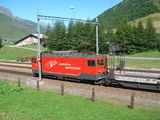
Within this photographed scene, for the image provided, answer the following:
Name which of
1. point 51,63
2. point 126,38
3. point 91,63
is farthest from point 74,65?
point 126,38

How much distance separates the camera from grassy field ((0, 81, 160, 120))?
36.9ft

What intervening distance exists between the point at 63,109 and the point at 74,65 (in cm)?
912

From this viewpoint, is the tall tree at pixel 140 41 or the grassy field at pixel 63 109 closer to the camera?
the grassy field at pixel 63 109

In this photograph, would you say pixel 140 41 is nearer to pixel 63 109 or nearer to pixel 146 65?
pixel 146 65

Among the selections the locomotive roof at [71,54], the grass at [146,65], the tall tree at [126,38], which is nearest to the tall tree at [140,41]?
the tall tree at [126,38]

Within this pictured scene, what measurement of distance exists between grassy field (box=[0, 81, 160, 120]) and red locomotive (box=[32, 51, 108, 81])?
4897 millimetres

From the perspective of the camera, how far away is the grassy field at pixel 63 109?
1124 cm

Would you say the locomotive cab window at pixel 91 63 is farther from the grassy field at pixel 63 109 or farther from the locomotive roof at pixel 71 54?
the grassy field at pixel 63 109

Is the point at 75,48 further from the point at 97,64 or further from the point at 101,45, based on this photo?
the point at 97,64

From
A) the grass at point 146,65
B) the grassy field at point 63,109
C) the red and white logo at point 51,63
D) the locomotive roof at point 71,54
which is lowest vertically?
the grassy field at point 63,109

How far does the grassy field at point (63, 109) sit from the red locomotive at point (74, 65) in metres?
4.90

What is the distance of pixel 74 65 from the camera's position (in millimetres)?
21344

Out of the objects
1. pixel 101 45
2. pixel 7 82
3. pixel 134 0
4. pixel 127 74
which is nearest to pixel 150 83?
pixel 127 74

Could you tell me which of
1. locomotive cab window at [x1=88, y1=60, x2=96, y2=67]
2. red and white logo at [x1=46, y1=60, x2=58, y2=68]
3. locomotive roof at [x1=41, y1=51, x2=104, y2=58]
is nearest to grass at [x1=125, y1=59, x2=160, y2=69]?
locomotive roof at [x1=41, y1=51, x2=104, y2=58]
